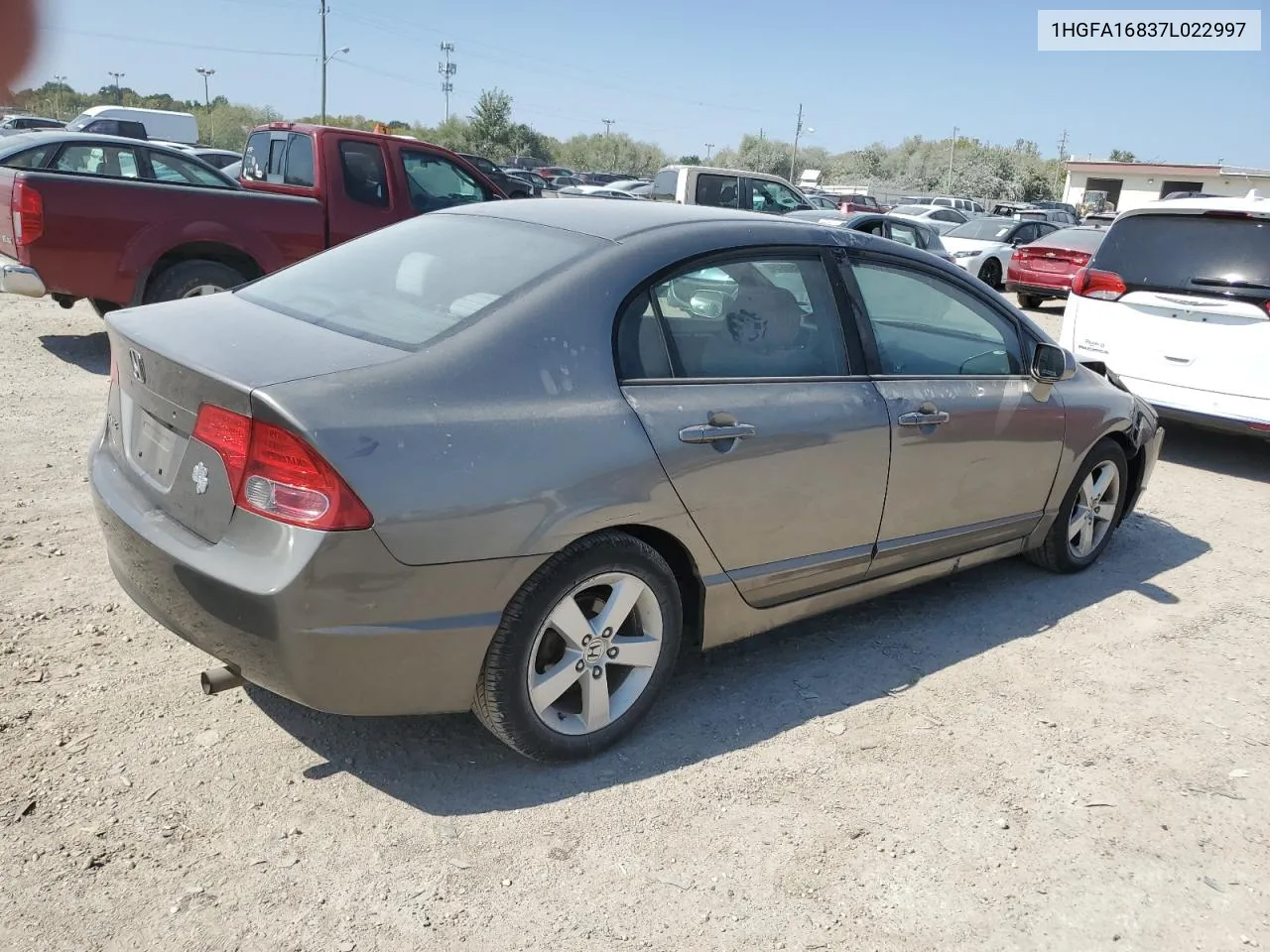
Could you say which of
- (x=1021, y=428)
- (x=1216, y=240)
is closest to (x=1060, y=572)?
(x=1021, y=428)

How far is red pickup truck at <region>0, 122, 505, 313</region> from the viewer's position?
721cm

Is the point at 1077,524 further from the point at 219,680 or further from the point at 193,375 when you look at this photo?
the point at 193,375

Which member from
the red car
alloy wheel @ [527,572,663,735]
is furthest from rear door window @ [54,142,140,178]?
the red car

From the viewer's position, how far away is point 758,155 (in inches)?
3883

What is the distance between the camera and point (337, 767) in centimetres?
301

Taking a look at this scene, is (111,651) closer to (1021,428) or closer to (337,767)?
(337,767)

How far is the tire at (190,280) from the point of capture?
304 inches

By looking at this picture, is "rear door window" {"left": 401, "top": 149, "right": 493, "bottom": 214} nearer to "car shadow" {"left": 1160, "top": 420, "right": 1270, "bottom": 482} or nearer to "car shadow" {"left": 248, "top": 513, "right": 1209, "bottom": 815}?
"car shadow" {"left": 1160, "top": 420, "right": 1270, "bottom": 482}

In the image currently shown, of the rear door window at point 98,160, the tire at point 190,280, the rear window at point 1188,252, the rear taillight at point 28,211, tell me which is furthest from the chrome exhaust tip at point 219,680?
the rear door window at point 98,160

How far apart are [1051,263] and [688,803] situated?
49.0ft

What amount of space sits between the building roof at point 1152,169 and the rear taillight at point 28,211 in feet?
210

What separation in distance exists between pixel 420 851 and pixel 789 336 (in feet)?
6.69

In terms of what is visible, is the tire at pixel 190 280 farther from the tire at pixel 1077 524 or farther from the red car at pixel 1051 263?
the red car at pixel 1051 263

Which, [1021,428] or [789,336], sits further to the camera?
[1021,428]
